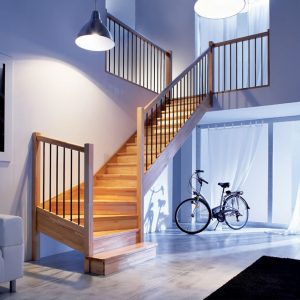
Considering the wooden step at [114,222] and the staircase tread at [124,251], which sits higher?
the wooden step at [114,222]

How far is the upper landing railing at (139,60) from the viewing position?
641 cm

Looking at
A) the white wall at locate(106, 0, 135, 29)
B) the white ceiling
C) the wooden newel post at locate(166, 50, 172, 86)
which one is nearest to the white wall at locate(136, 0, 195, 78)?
the white wall at locate(106, 0, 135, 29)

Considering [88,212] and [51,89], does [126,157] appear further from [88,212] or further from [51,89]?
[88,212]

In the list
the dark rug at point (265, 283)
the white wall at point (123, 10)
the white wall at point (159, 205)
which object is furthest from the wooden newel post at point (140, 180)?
the white wall at point (123, 10)

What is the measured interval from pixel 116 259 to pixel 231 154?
423 centimetres

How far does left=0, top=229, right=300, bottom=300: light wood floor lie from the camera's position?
9.86ft

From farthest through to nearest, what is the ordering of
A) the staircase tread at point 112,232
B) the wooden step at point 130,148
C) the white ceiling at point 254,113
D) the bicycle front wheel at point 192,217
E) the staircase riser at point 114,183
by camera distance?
the bicycle front wheel at point 192,217 < the white ceiling at point 254,113 < the wooden step at point 130,148 < the staircase riser at point 114,183 < the staircase tread at point 112,232

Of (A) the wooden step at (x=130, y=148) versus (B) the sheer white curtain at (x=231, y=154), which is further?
(B) the sheer white curtain at (x=231, y=154)

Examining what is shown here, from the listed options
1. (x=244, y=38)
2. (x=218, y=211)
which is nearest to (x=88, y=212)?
(x=218, y=211)

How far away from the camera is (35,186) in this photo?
4.26 meters

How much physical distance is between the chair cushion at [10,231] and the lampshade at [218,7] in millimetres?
2392

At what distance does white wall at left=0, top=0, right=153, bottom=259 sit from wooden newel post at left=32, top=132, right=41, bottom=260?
57mm

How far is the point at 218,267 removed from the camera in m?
3.87

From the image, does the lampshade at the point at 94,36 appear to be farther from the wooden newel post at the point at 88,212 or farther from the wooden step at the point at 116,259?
the wooden step at the point at 116,259
